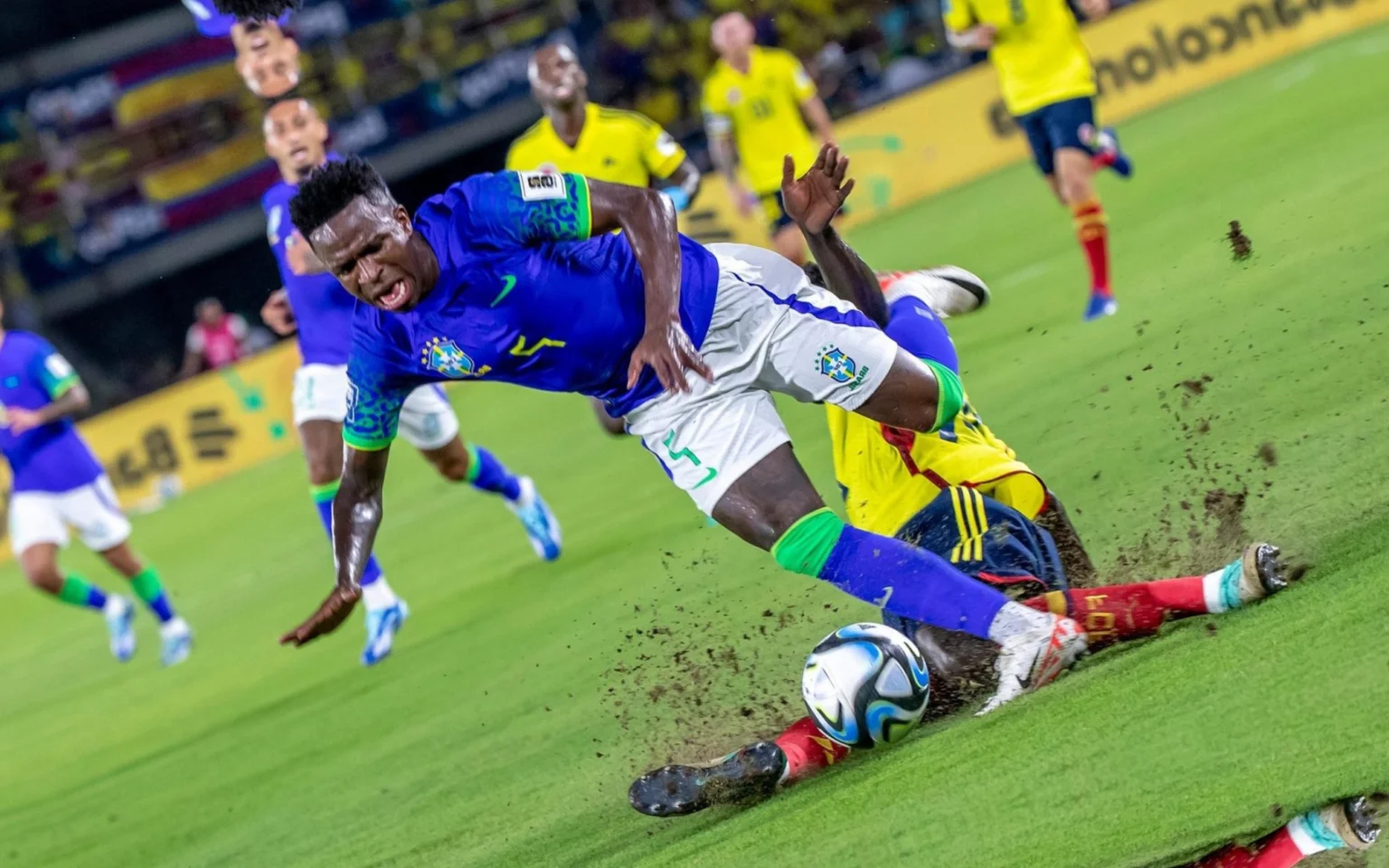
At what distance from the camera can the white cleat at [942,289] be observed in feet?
19.4

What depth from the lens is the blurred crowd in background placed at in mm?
19094

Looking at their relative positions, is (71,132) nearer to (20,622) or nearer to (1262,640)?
(20,622)

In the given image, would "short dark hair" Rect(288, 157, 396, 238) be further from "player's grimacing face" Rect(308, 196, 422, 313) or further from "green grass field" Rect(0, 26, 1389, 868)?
"green grass field" Rect(0, 26, 1389, 868)

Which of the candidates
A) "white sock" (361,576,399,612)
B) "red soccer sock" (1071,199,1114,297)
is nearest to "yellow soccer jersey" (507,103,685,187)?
"red soccer sock" (1071,199,1114,297)

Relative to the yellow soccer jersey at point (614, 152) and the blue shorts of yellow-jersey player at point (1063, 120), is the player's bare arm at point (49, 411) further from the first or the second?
the blue shorts of yellow-jersey player at point (1063, 120)

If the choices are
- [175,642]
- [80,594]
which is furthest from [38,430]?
[175,642]

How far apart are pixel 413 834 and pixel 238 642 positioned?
5004 mm

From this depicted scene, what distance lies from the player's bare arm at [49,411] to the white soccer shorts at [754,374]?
6.33m

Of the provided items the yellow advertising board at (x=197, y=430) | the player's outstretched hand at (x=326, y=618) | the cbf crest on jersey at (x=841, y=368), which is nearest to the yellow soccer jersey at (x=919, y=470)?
the cbf crest on jersey at (x=841, y=368)

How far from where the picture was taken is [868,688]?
4.48 m

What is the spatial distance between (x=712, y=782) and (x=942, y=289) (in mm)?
2266

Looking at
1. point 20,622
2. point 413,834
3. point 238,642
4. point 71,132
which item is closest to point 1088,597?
point 413,834

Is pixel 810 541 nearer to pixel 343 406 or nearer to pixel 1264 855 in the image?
pixel 1264 855

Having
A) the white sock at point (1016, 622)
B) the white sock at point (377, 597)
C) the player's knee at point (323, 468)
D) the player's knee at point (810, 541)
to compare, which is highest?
the player's knee at point (810, 541)
